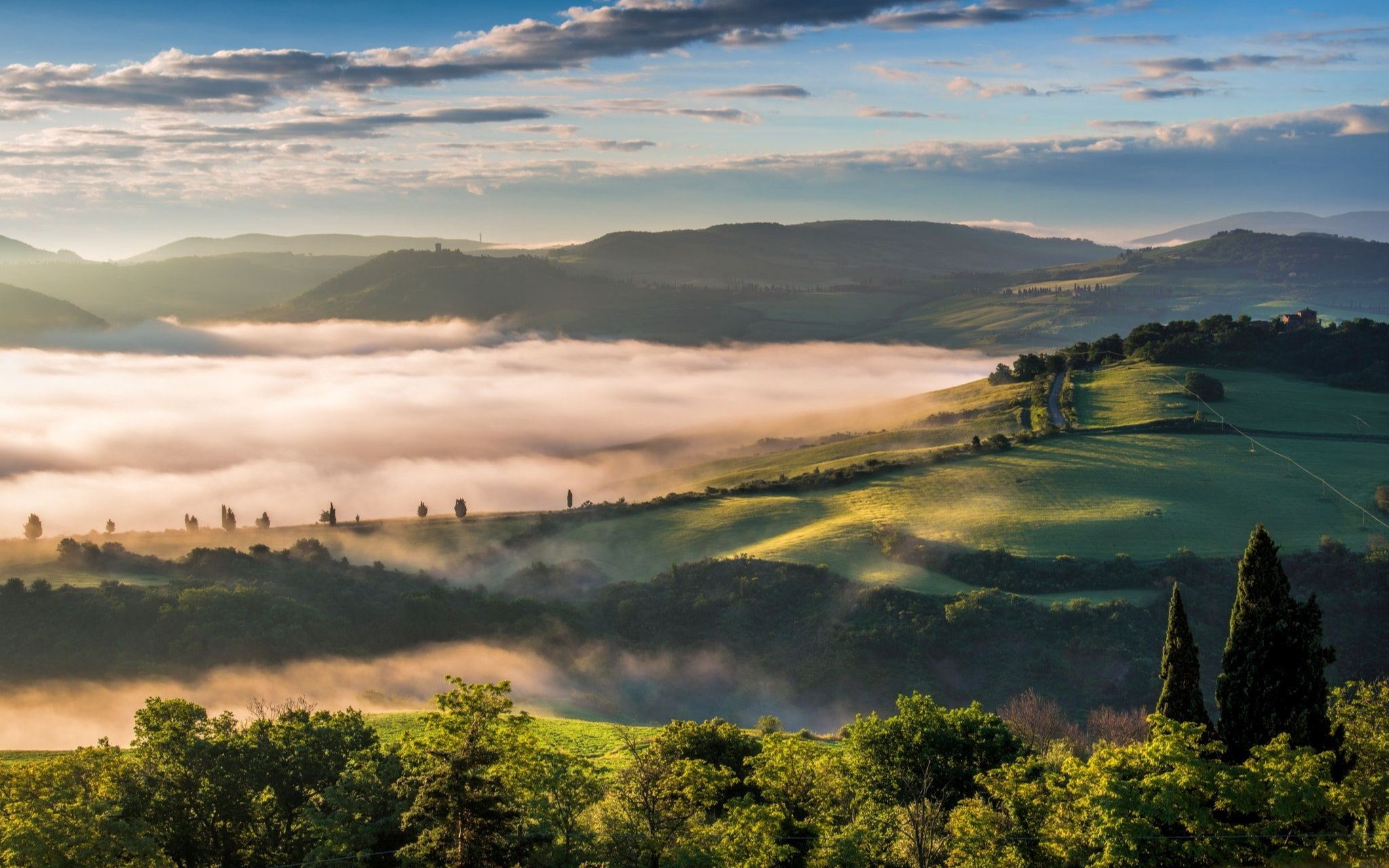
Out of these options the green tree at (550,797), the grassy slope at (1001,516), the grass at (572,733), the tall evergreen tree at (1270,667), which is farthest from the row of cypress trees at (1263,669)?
the grassy slope at (1001,516)

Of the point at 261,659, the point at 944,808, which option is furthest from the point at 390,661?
the point at 944,808

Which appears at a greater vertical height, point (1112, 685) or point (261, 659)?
point (261, 659)

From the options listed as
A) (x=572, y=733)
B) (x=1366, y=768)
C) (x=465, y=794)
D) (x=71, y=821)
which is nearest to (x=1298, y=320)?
(x=572, y=733)

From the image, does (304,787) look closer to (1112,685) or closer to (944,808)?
(944,808)

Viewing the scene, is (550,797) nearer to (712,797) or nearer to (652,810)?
(652,810)

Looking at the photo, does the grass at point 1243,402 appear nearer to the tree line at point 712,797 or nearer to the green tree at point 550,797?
the tree line at point 712,797

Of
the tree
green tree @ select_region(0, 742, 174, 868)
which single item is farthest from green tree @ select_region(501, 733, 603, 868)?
the tree
